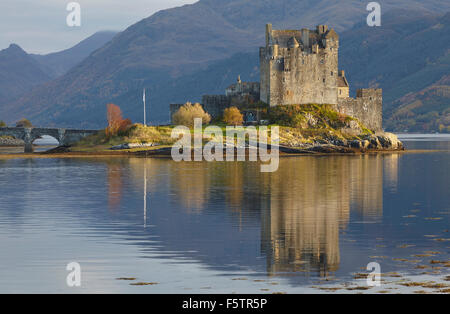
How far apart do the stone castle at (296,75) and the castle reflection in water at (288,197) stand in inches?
1475

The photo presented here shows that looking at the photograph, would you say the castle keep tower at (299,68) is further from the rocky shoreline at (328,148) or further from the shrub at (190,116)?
the shrub at (190,116)

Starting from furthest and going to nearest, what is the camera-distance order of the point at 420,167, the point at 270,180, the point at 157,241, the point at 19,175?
1. the point at 420,167
2. the point at 19,175
3. the point at 270,180
4. the point at 157,241

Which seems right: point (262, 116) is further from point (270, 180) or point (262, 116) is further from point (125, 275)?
point (125, 275)

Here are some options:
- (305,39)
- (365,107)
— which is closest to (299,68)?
(305,39)

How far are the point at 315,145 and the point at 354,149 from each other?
8988mm

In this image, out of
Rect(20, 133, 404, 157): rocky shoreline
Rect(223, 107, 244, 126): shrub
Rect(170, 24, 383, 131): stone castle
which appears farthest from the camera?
Rect(170, 24, 383, 131): stone castle

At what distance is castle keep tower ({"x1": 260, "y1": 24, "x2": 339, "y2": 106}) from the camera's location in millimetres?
141250

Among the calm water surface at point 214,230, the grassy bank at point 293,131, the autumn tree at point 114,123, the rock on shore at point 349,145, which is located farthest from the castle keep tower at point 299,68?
the calm water surface at point 214,230

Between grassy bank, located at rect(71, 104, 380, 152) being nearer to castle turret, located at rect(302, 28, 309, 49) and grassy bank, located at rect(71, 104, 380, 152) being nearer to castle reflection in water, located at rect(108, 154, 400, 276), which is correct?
castle turret, located at rect(302, 28, 309, 49)

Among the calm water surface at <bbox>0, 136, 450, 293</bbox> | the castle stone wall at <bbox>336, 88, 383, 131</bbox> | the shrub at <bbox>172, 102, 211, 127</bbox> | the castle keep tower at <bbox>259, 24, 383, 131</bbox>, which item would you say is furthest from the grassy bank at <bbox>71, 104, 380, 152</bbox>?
the calm water surface at <bbox>0, 136, 450, 293</bbox>

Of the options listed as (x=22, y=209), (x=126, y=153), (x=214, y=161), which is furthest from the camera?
(x=126, y=153)

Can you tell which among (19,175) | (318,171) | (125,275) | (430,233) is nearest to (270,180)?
(318,171)

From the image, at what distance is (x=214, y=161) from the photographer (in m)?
119

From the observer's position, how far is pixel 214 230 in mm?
41469
